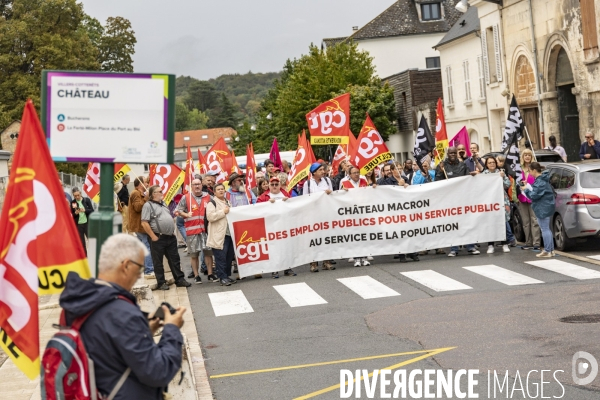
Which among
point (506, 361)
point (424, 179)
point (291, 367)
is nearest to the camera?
point (506, 361)

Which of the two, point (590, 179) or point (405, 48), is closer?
point (590, 179)

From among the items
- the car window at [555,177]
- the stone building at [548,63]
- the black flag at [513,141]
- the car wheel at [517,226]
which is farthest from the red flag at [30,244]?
the stone building at [548,63]

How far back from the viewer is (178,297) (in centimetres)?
1620

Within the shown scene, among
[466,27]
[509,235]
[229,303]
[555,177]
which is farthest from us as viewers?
[466,27]

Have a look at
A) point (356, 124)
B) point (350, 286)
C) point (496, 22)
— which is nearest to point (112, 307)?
point (350, 286)

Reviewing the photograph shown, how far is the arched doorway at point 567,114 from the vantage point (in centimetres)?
3441

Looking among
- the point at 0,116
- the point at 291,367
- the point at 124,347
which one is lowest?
the point at 291,367

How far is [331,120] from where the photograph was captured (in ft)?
70.0

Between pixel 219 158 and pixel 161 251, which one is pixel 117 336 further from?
pixel 219 158

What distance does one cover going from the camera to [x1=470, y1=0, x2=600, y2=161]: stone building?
31.8 m

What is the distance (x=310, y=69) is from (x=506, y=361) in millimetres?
52585

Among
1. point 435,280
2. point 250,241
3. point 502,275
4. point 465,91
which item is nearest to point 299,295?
point 435,280

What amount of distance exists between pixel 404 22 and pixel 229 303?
64.0m

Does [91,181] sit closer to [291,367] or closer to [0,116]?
[291,367]
